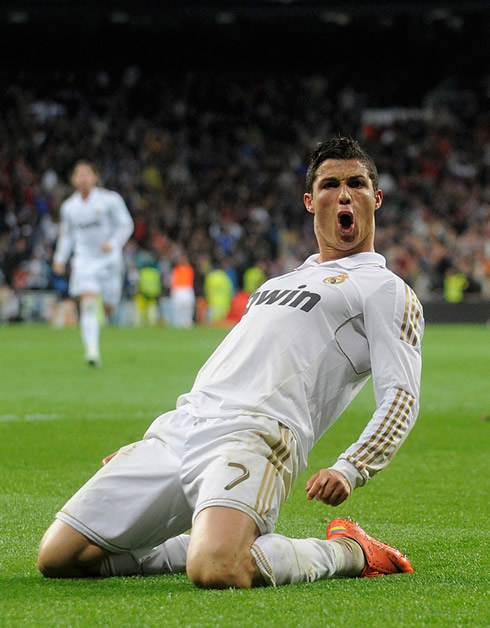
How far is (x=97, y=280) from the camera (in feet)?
44.2

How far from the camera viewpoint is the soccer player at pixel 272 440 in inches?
133

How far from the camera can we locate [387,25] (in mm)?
32000

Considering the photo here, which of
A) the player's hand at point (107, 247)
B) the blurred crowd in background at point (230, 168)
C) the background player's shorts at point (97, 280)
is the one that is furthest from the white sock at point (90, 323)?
→ the blurred crowd in background at point (230, 168)

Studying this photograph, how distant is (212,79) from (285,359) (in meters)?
31.0

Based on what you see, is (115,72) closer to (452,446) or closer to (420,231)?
(420,231)

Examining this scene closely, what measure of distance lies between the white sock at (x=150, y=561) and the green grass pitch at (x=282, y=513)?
68mm

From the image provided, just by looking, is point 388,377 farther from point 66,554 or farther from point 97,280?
point 97,280

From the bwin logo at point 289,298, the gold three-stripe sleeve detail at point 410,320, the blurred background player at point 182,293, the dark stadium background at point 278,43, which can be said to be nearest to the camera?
the gold three-stripe sleeve detail at point 410,320

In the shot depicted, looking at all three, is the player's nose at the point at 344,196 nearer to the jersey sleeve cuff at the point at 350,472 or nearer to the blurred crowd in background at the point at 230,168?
the jersey sleeve cuff at the point at 350,472

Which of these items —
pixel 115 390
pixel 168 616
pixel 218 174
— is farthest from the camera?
pixel 218 174

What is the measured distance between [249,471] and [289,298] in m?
0.70

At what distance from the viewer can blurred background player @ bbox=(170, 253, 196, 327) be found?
2630cm

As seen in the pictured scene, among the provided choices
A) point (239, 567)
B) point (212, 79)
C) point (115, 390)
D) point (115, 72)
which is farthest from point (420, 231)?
point (239, 567)

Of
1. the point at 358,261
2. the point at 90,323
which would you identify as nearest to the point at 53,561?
the point at 358,261
